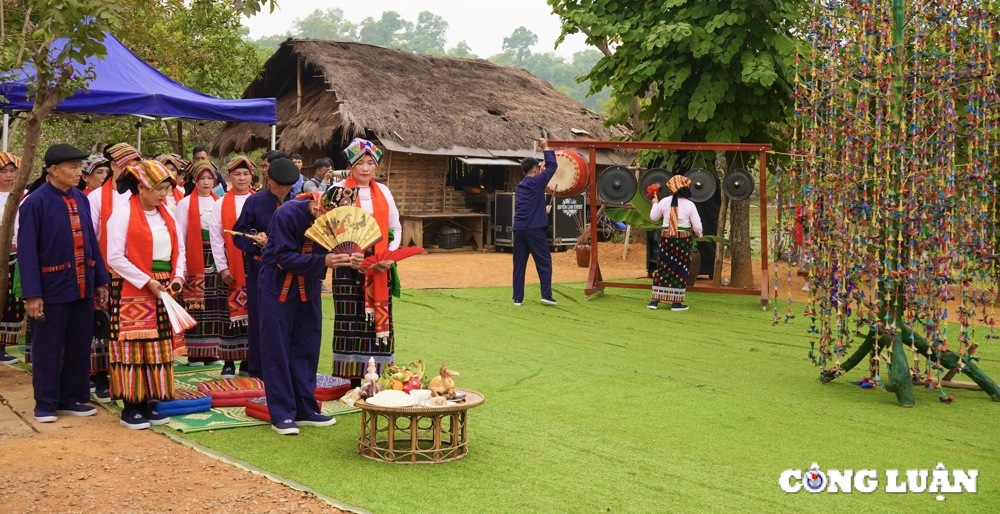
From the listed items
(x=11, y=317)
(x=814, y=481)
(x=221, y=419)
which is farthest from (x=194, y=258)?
(x=814, y=481)

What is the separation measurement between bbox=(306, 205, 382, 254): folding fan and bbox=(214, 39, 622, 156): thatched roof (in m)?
13.3

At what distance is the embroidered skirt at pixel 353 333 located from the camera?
6805 millimetres

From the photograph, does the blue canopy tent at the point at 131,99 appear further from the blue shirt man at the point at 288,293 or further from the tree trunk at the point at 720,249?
the tree trunk at the point at 720,249

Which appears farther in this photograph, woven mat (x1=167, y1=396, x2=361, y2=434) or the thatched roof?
the thatched roof

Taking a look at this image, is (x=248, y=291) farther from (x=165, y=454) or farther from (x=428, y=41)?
(x=428, y=41)

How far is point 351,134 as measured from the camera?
63.7ft

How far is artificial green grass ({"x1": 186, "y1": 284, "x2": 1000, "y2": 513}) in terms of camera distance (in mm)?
4766

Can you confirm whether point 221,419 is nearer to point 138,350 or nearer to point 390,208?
point 138,350

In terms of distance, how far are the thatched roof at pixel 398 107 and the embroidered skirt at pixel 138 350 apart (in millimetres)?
12976

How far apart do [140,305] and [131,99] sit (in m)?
5.13

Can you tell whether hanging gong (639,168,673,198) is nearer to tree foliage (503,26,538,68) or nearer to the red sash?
the red sash

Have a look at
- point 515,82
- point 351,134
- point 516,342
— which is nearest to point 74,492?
point 516,342

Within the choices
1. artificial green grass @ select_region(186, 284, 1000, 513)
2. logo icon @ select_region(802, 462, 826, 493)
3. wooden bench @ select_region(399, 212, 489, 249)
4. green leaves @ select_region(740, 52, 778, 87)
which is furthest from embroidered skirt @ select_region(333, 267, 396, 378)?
wooden bench @ select_region(399, 212, 489, 249)

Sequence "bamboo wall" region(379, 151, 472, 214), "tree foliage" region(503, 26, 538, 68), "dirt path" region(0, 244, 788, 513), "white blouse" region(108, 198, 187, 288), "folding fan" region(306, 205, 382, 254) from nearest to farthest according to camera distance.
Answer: "dirt path" region(0, 244, 788, 513), "folding fan" region(306, 205, 382, 254), "white blouse" region(108, 198, 187, 288), "bamboo wall" region(379, 151, 472, 214), "tree foliage" region(503, 26, 538, 68)
